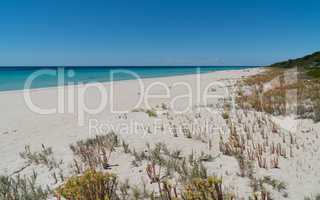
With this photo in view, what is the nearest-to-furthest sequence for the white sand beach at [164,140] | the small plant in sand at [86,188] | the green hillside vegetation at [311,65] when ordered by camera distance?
the small plant in sand at [86,188] → the white sand beach at [164,140] → the green hillside vegetation at [311,65]

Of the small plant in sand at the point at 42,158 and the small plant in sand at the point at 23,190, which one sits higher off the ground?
the small plant in sand at the point at 42,158

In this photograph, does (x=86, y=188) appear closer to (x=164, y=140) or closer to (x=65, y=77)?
(x=164, y=140)

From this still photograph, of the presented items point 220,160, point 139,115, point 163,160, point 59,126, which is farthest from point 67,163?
point 139,115

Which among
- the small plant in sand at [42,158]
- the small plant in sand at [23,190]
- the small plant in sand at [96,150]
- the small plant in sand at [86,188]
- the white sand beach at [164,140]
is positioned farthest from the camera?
the small plant in sand at [42,158]

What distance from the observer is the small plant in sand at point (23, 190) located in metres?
4.00

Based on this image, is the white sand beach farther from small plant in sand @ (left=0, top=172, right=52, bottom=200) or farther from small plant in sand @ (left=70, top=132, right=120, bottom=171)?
small plant in sand @ (left=0, top=172, right=52, bottom=200)

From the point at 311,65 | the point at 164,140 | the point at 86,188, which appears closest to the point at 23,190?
the point at 86,188

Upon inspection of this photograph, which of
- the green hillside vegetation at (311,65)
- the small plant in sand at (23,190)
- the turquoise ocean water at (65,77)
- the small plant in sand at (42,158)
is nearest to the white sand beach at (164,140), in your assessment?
the small plant in sand at (42,158)

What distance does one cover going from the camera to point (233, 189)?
3824 mm

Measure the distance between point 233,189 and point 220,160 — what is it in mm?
1241

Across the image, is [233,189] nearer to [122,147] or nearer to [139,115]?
[122,147]

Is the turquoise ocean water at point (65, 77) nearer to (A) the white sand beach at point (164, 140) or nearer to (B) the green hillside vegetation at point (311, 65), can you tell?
(A) the white sand beach at point (164, 140)

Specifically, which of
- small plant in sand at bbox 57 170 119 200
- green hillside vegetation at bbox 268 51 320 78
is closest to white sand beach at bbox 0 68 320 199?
small plant in sand at bbox 57 170 119 200

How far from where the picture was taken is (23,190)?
4.20 metres
